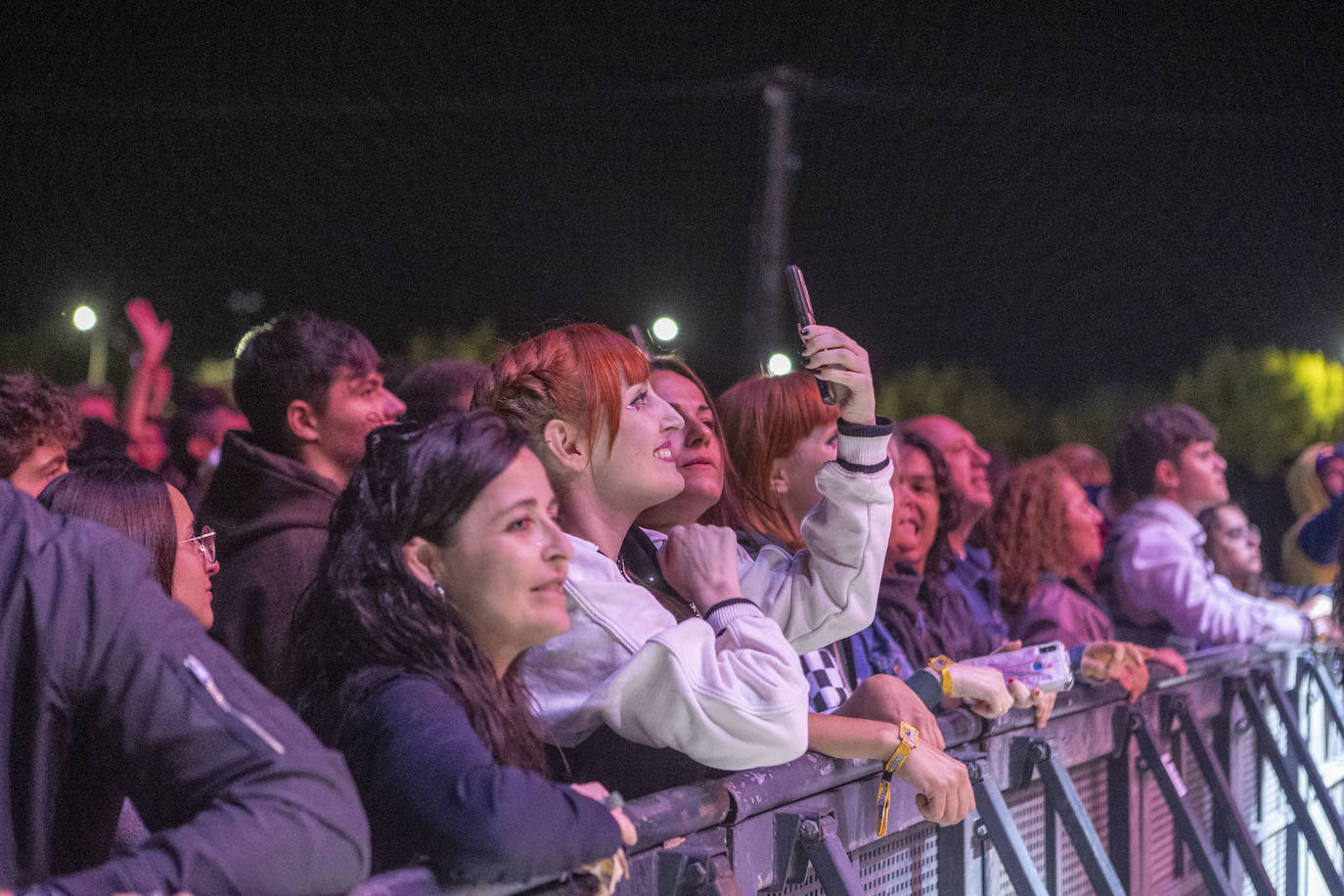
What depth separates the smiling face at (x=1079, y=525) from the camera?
5.04m

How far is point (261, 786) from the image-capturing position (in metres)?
1.31

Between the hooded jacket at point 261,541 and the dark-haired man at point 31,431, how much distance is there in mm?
391

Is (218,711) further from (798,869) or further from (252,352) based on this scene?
(252,352)

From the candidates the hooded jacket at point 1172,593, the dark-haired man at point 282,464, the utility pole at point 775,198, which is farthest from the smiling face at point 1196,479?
the utility pole at point 775,198

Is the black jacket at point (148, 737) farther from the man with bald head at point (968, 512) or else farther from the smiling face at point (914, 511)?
the man with bald head at point (968, 512)

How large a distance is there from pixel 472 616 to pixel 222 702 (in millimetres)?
574

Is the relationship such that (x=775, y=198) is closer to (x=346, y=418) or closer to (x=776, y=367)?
(x=776, y=367)

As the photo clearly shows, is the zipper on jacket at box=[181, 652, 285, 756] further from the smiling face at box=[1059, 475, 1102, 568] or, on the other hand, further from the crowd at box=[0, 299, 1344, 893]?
the smiling face at box=[1059, 475, 1102, 568]

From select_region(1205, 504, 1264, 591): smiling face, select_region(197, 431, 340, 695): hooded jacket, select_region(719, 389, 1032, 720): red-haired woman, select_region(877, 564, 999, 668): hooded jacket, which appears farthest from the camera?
select_region(1205, 504, 1264, 591): smiling face

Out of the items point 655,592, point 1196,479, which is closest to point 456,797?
point 655,592

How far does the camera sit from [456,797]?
1.52 metres

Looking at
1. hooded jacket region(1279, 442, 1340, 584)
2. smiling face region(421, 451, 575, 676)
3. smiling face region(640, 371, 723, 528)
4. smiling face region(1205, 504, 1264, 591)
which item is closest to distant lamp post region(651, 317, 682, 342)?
smiling face region(640, 371, 723, 528)

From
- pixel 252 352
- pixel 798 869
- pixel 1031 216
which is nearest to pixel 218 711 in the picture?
pixel 798 869

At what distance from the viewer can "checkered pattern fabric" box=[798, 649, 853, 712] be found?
303 cm
